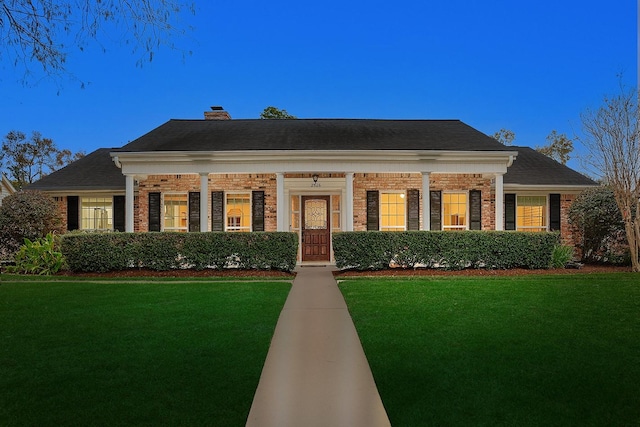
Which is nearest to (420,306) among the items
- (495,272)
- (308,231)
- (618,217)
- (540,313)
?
(540,313)

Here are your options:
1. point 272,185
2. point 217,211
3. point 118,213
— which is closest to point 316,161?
point 272,185

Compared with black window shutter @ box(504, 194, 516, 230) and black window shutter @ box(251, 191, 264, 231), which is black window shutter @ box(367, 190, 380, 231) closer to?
black window shutter @ box(251, 191, 264, 231)

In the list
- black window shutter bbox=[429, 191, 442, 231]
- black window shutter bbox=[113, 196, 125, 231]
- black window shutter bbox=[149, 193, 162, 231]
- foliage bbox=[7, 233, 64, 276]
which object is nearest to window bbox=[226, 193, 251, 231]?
black window shutter bbox=[149, 193, 162, 231]

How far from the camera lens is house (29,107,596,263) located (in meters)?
13.0

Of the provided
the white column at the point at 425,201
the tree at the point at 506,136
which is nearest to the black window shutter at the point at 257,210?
the white column at the point at 425,201

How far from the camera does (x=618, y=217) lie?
13.5 meters

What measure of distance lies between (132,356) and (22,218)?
11.8 metres

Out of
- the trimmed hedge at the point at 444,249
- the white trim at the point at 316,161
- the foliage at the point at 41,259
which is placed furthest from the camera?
the white trim at the point at 316,161

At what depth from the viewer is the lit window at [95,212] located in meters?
15.3

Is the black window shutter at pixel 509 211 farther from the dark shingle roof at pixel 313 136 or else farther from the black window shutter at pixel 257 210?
the black window shutter at pixel 257 210

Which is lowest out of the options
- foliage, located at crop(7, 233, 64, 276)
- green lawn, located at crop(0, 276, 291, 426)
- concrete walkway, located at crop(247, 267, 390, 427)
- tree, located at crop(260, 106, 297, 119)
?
concrete walkway, located at crop(247, 267, 390, 427)

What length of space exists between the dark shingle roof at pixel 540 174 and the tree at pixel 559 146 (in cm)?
2263

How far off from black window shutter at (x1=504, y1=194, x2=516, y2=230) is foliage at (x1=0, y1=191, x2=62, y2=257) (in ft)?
50.3

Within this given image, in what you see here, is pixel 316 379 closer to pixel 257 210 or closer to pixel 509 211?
pixel 257 210
